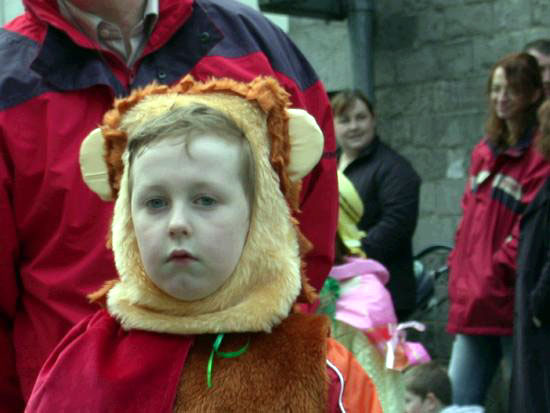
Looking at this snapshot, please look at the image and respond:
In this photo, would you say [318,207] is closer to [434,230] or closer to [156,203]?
[156,203]

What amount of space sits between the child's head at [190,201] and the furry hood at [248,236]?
1.1 inches

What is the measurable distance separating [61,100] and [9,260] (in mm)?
353

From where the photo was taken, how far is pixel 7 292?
9.18 feet

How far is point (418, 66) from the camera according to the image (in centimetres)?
797

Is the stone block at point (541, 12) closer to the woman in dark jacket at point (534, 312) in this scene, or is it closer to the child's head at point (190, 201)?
the woman in dark jacket at point (534, 312)

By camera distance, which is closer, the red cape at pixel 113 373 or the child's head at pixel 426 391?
the red cape at pixel 113 373

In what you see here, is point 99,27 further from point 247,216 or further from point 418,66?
point 418,66

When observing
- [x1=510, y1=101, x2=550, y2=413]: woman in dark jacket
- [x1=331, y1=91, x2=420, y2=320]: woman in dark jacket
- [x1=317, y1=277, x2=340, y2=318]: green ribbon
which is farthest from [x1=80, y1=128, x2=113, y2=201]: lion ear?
[x1=331, y1=91, x2=420, y2=320]: woman in dark jacket

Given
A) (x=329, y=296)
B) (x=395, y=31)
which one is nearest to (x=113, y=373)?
(x=329, y=296)

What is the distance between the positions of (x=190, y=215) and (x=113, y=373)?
0.31 m

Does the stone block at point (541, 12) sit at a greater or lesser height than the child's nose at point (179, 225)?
lesser

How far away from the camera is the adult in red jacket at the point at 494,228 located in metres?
5.48

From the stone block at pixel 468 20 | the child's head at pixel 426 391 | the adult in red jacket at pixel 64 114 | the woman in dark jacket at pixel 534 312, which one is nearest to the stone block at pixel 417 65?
the stone block at pixel 468 20

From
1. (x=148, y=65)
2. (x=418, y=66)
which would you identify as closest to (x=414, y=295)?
(x=418, y=66)
